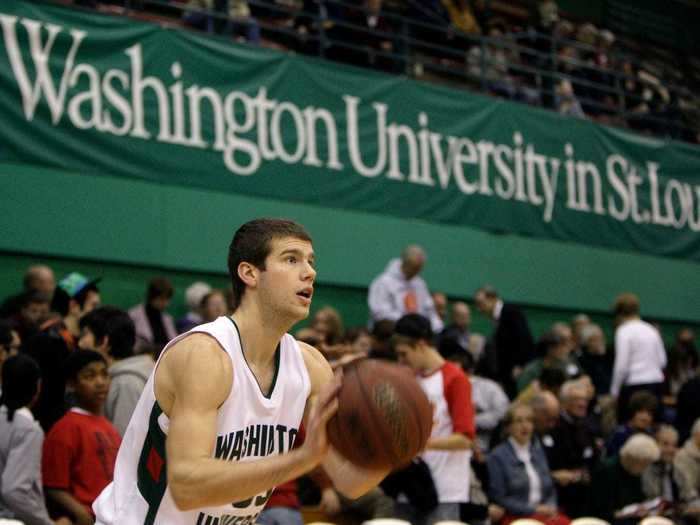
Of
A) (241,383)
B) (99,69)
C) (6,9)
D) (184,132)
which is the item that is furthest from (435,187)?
(241,383)

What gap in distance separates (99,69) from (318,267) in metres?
2.87

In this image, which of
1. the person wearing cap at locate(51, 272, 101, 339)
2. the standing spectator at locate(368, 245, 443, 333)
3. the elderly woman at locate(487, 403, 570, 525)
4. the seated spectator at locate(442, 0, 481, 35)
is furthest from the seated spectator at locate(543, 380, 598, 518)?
the seated spectator at locate(442, 0, 481, 35)

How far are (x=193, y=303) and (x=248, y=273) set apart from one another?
21.8 ft

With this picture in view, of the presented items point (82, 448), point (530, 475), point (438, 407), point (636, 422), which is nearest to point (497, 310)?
point (636, 422)

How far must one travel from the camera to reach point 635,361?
11484mm

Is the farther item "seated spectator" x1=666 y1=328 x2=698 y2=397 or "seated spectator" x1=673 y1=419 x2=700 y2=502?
"seated spectator" x1=666 y1=328 x2=698 y2=397

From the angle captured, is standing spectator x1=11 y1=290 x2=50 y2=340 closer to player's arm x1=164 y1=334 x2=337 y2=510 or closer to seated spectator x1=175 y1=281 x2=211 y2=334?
seated spectator x1=175 y1=281 x2=211 y2=334

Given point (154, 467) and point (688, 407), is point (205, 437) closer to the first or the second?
point (154, 467)

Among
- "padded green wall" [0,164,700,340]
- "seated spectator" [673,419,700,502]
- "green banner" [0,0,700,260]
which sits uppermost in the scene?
"green banner" [0,0,700,260]

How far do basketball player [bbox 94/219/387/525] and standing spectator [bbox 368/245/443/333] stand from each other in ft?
22.5

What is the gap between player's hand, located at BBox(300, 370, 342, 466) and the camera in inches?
134

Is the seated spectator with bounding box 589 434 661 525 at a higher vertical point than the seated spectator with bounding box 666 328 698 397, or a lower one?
lower

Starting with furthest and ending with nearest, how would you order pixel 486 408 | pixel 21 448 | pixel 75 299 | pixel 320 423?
1. pixel 486 408
2. pixel 75 299
3. pixel 21 448
4. pixel 320 423

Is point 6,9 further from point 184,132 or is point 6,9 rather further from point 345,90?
point 345,90
